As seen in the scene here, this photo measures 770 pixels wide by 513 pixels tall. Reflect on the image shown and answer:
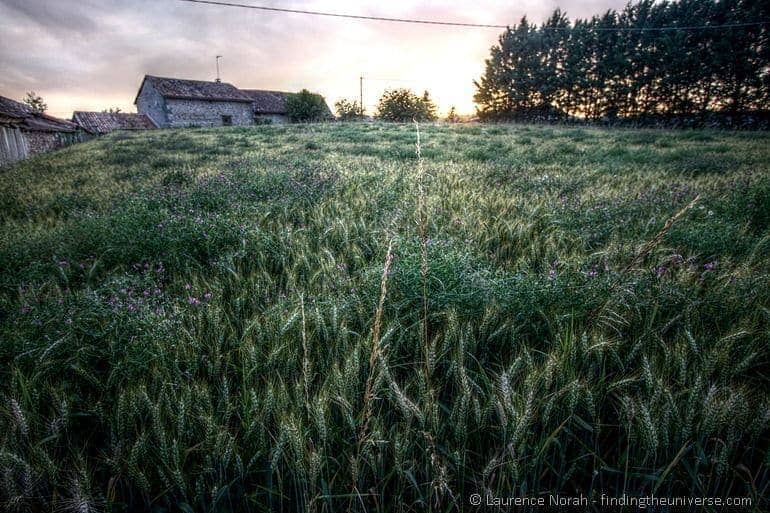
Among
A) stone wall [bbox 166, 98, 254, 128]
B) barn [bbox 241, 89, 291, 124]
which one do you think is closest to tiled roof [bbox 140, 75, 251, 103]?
stone wall [bbox 166, 98, 254, 128]

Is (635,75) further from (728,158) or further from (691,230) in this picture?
(691,230)

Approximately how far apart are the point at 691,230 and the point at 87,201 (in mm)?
7388

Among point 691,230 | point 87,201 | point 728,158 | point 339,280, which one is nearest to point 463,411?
point 339,280

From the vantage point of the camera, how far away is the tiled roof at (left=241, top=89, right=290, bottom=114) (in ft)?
157

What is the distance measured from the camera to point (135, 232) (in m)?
3.25

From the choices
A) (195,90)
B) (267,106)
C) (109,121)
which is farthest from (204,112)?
(109,121)

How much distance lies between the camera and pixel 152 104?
40.5 m

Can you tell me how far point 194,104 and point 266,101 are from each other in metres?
11.2

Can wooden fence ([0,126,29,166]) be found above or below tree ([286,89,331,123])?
below

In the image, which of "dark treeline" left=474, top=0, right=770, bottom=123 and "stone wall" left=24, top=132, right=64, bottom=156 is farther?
"dark treeline" left=474, top=0, right=770, bottom=123

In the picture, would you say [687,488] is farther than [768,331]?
No

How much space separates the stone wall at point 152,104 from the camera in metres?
38.9

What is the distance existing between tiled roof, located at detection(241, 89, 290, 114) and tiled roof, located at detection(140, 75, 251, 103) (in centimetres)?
275

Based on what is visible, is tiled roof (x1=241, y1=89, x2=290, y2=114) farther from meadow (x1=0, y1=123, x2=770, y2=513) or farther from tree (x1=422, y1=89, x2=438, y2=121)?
meadow (x1=0, y1=123, x2=770, y2=513)
